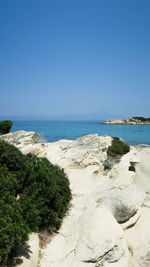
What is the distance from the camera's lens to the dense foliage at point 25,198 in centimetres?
450

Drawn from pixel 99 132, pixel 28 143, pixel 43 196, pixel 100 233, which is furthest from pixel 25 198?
pixel 99 132

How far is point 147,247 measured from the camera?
627cm

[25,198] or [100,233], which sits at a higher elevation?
[25,198]

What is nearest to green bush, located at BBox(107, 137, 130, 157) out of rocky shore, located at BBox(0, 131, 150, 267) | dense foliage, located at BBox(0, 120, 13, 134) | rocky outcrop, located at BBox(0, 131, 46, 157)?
rocky shore, located at BBox(0, 131, 150, 267)

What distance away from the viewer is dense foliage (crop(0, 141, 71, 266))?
4496 millimetres

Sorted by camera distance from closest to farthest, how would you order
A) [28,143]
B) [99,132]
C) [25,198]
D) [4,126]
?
[25,198] → [28,143] → [4,126] → [99,132]

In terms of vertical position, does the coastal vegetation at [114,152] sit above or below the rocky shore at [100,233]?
above

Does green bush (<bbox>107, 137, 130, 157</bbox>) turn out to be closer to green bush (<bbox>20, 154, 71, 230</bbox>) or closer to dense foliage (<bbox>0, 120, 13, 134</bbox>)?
green bush (<bbox>20, 154, 71, 230</bbox>)

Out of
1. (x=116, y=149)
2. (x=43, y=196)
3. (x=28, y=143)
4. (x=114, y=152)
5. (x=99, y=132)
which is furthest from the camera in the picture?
(x=99, y=132)

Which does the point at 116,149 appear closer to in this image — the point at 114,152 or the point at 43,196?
the point at 114,152

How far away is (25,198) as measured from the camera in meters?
5.82

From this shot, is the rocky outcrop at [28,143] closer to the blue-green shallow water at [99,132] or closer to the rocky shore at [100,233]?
the rocky shore at [100,233]

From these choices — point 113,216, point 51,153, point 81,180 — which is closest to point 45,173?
point 113,216

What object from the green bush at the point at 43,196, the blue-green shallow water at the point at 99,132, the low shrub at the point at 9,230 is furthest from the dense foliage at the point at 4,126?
the low shrub at the point at 9,230
